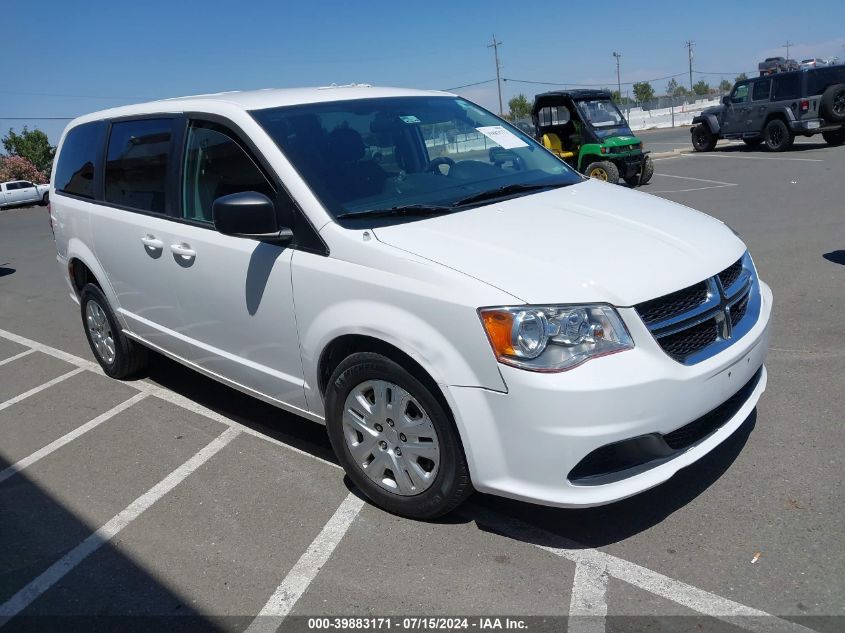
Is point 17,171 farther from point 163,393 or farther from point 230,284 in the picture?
point 230,284

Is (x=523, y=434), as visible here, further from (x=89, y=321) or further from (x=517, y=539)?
(x=89, y=321)

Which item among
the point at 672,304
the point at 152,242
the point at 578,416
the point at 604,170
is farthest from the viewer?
the point at 604,170

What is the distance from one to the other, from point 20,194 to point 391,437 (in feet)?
118

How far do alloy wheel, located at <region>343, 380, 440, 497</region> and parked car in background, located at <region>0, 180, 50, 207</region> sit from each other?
34332mm

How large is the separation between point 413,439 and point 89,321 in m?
3.70

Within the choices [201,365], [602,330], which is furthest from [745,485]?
[201,365]

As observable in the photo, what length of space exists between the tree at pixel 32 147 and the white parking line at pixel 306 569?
6043 centimetres

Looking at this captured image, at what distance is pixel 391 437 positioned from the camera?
3363 millimetres

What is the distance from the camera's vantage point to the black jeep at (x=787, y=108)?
1927 cm

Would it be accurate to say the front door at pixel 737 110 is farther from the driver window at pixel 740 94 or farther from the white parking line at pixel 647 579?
the white parking line at pixel 647 579

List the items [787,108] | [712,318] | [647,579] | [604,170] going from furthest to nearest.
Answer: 1. [787,108]
2. [604,170]
3. [712,318]
4. [647,579]

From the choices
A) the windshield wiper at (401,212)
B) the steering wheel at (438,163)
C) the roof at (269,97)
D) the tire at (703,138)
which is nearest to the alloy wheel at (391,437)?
the windshield wiper at (401,212)

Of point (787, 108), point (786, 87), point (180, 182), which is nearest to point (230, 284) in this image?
point (180, 182)

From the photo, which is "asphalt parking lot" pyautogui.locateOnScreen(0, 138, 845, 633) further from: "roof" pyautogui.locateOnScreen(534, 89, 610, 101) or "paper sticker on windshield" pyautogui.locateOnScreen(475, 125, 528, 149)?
"roof" pyautogui.locateOnScreen(534, 89, 610, 101)
